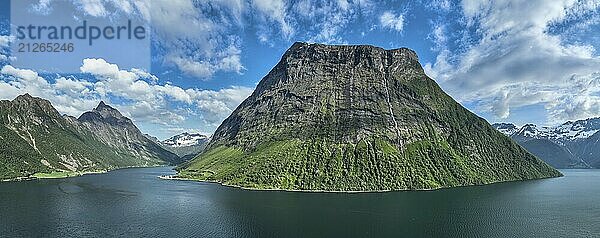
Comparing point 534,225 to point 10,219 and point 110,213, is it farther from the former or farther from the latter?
point 10,219

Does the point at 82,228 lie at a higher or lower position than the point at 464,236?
higher

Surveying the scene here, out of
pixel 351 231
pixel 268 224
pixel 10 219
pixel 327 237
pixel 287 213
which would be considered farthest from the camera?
pixel 287 213

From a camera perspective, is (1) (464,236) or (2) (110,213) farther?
(2) (110,213)

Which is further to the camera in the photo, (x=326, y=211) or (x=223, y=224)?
(x=326, y=211)

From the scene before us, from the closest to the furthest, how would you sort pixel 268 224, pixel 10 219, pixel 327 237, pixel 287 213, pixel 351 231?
pixel 327 237, pixel 351 231, pixel 268 224, pixel 10 219, pixel 287 213

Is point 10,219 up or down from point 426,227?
up

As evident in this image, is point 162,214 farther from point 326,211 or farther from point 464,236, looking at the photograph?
point 464,236

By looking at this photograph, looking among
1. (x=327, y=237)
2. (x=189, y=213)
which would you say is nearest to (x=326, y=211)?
(x=327, y=237)

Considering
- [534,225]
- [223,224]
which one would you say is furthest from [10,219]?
[534,225]

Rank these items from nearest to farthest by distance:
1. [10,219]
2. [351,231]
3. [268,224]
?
[351,231] < [268,224] < [10,219]
